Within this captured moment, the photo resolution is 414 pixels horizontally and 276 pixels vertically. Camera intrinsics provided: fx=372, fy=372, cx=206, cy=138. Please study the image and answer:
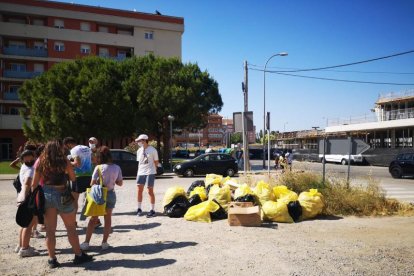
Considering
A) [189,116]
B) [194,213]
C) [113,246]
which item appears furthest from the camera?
[189,116]

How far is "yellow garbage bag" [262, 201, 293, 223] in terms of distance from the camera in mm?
7957

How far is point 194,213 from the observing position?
8219 mm

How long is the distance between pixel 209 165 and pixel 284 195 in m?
13.1

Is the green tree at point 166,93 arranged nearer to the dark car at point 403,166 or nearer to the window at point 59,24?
the dark car at point 403,166

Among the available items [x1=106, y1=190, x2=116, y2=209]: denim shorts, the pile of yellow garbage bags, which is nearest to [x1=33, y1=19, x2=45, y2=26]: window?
the pile of yellow garbage bags

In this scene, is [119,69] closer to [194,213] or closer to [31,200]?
[194,213]

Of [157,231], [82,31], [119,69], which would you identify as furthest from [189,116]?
[82,31]

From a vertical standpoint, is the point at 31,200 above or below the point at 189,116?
below

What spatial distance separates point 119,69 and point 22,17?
25.2 metres

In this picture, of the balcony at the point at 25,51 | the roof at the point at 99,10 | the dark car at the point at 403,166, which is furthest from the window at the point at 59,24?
the dark car at the point at 403,166

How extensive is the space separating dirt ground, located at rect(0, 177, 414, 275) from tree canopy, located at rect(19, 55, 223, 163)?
18.6 m

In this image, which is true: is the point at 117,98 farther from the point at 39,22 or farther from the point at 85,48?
the point at 39,22

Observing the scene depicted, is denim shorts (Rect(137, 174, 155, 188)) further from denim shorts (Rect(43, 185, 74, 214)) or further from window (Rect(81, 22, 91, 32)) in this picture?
window (Rect(81, 22, 91, 32))

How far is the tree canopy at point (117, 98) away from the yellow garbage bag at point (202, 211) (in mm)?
17863
